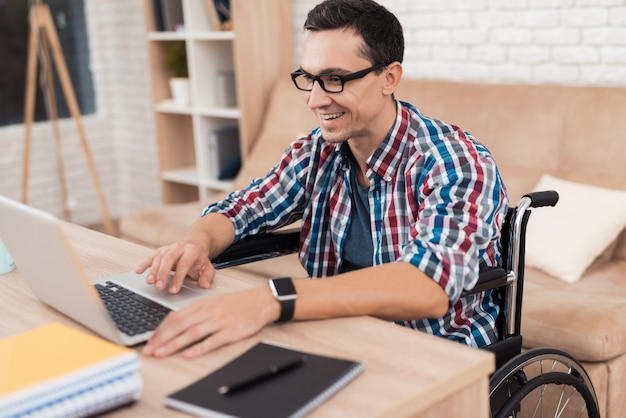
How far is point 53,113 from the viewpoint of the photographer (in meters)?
4.86

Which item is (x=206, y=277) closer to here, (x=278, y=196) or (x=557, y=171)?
(x=278, y=196)

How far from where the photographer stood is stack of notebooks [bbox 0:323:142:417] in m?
0.98

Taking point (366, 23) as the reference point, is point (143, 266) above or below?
below

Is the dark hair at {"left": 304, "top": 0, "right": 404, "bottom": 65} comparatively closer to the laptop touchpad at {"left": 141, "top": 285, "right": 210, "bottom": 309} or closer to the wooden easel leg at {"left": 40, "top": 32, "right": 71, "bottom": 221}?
the laptop touchpad at {"left": 141, "top": 285, "right": 210, "bottom": 309}

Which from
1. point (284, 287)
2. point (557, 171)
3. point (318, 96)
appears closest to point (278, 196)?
point (318, 96)

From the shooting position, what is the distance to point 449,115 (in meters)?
3.08

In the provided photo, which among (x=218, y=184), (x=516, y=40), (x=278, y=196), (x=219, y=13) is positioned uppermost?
(x=219, y=13)

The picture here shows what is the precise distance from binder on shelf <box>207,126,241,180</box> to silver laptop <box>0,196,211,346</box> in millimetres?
2650

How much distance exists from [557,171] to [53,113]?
315 cm

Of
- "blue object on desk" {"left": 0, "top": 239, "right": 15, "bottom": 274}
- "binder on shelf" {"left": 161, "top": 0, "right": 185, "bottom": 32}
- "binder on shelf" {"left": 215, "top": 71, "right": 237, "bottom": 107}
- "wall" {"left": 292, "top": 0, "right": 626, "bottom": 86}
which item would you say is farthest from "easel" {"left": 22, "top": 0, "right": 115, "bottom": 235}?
"blue object on desk" {"left": 0, "top": 239, "right": 15, "bottom": 274}

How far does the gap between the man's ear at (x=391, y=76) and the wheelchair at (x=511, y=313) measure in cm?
37

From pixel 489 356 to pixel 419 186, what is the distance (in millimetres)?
603

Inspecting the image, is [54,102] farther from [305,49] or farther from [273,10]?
[305,49]

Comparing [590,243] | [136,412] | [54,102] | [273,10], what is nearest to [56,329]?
[136,412]
